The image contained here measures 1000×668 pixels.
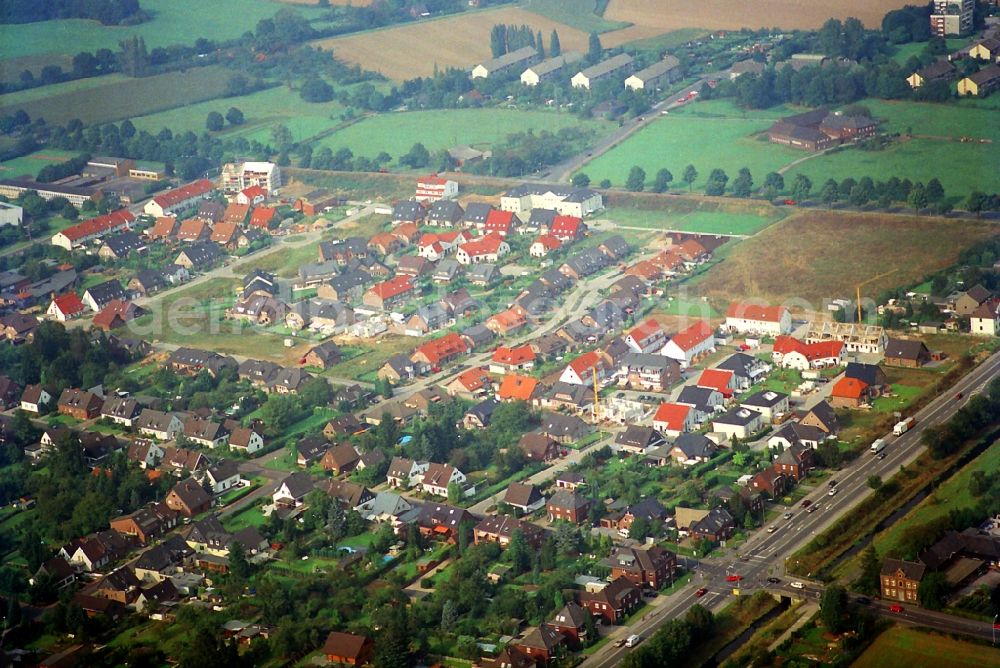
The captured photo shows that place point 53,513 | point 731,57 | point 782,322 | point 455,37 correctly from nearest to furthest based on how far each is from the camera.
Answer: point 53,513, point 782,322, point 731,57, point 455,37

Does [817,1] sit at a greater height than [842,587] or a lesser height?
greater

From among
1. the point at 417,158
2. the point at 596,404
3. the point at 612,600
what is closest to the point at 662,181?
the point at 417,158

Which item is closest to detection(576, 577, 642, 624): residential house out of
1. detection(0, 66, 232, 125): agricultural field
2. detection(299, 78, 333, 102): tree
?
detection(0, 66, 232, 125): agricultural field

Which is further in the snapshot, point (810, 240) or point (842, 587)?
point (810, 240)

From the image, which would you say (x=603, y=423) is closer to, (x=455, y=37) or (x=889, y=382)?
(x=889, y=382)

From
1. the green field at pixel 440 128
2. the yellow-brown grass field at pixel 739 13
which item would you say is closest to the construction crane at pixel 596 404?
the green field at pixel 440 128

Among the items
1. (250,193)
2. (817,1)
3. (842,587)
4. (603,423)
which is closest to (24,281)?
(250,193)

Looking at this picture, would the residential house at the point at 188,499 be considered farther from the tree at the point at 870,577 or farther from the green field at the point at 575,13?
the green field at the point at 575,13

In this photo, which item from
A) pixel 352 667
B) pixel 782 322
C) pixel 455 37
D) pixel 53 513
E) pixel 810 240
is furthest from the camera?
pixel 455 37

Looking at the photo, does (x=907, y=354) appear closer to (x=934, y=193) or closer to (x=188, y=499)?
(x=934, y=193)
